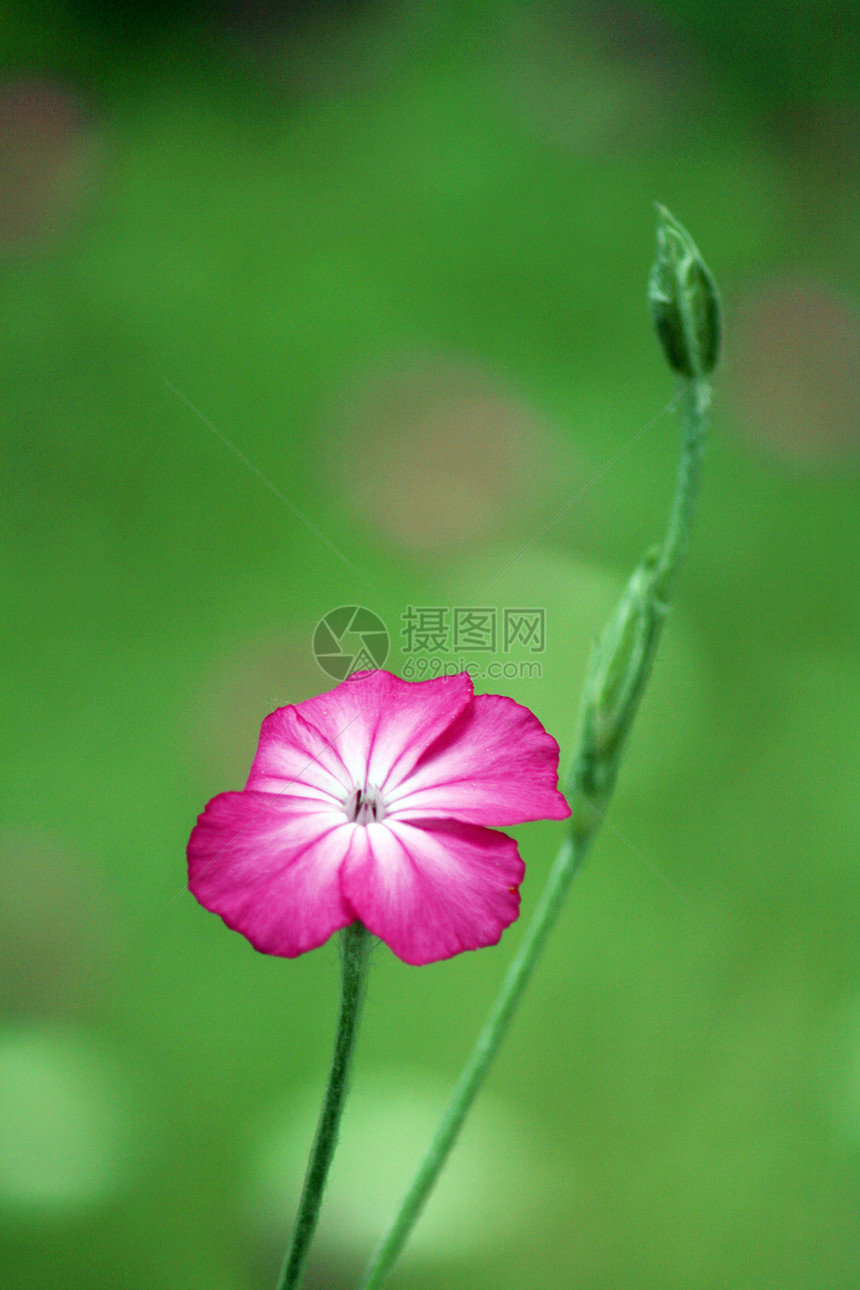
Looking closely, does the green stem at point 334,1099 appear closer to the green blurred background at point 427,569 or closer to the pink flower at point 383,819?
the pink flower at point 383,819

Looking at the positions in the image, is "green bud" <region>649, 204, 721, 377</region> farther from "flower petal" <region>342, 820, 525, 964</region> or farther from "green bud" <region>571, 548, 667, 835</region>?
"flower petal" <region>342, 820, 525, 964</region>

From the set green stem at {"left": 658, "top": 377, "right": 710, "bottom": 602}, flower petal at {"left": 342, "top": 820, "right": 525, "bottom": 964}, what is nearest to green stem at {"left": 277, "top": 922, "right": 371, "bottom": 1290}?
flower petal at {"left": 342, "top": 820, "right": 525, "bottom": 964}

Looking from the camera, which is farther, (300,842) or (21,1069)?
(21,1069)

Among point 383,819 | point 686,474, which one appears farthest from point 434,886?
point 686,474

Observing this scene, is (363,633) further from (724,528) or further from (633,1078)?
(724,528)

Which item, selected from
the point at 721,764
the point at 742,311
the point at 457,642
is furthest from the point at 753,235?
the point at 457,642

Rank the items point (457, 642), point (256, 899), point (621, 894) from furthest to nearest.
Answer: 1. point (621, 894)
2. point (457, 642)
3. point (256, 899)

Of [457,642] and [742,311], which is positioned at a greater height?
[742,311]
